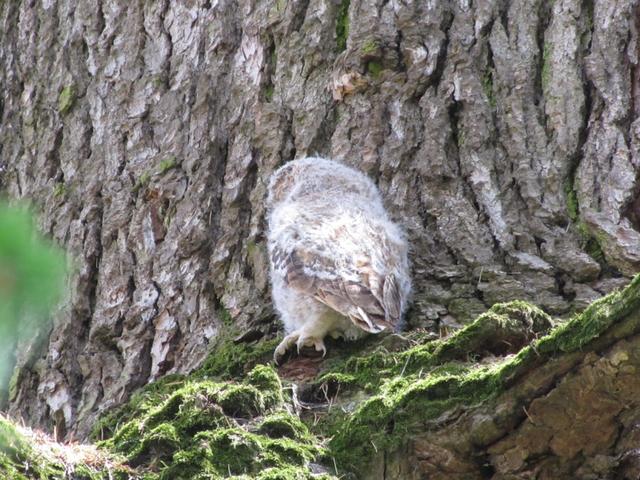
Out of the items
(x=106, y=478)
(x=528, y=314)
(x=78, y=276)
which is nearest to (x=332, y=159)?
(x=78, y=276)

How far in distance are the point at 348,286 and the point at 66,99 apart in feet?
8.18

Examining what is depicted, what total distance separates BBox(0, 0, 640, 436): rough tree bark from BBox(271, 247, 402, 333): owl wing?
144mm

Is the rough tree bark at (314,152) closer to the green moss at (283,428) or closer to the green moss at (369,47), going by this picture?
the green moss at (369,47)

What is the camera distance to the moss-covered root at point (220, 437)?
3.01m

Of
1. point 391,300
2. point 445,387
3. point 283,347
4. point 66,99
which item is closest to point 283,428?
point 445,387

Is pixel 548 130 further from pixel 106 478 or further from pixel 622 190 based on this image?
pixel 106 478

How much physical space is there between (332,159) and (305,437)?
2106 millimetres

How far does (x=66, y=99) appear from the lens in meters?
5.97

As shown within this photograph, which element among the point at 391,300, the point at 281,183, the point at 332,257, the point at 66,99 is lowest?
the point at 391,300

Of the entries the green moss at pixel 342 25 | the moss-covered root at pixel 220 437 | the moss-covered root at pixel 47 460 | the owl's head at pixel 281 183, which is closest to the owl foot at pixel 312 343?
the moss-covered root at pixel 220 437

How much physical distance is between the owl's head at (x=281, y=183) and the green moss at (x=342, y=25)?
2.32 ft

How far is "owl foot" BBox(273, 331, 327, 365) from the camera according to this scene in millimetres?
4123

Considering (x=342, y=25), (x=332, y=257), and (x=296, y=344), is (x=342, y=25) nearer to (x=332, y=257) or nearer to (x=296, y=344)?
(x=332, y=257)

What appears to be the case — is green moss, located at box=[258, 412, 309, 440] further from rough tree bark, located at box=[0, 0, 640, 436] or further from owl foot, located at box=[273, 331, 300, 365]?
rough tree bark, located at box=[0, 0, 640, 436]
